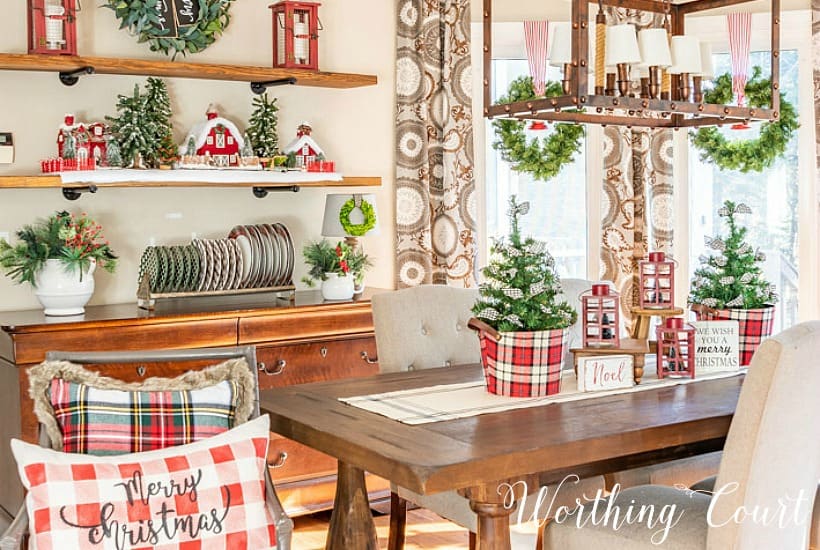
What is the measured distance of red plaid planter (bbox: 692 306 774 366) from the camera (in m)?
2.94

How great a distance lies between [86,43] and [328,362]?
1568mm

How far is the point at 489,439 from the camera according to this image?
2117 millimetres

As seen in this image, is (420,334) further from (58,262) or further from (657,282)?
(58,262)

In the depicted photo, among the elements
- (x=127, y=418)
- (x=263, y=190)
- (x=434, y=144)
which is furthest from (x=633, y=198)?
(x=127, y=418)

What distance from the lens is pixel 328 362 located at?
3949mm

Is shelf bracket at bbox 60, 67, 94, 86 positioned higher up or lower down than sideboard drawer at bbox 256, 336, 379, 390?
higher up

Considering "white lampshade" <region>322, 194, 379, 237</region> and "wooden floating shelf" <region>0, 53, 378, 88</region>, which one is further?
"white lampshade" <region>322, 194, 379, 237</region>

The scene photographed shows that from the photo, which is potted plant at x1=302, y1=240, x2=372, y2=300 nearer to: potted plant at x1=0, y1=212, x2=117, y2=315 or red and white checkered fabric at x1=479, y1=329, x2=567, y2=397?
potted plant at x1=0, y1=212, x2=117, y2=315

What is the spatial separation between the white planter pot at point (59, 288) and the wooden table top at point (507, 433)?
4.31ft

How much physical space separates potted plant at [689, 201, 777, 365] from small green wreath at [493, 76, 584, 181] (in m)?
2.10

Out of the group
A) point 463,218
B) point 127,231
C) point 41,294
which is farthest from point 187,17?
point 463,218

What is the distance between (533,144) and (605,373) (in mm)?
2549

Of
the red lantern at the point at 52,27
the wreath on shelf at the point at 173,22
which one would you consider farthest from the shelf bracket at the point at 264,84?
the red lantern at the point at 52,27

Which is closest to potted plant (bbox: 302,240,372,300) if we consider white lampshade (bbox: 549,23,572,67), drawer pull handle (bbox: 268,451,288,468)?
drawer pull handle (bbox: 268,451,288,468)
